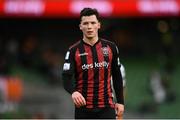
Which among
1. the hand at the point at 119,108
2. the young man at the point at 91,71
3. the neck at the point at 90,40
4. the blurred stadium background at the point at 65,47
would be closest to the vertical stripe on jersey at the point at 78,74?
the young man at the point at 91,71

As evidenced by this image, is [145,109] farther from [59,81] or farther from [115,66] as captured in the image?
[115,66]

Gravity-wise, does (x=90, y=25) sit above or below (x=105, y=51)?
above

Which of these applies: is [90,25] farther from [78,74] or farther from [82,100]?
[82,100]

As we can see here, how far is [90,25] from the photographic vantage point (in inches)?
287

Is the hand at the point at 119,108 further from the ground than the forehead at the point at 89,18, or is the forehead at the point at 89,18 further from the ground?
the forehead at the point at 89,18

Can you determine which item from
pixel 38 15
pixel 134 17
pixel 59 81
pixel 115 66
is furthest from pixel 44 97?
pixel 115 66

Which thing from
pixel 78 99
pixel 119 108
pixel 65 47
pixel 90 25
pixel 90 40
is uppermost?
pixel 65 47

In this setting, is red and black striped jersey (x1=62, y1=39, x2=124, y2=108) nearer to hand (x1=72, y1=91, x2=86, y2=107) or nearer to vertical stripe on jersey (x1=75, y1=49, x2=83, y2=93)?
vertical stripe on jersey (x1=75, y1=49, x2=83, y2=93)

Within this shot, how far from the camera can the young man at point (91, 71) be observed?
7.34 meters

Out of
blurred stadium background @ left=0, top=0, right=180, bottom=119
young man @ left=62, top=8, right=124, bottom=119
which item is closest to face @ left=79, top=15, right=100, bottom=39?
young man @ left=62, top=8, right=124, bottom=119

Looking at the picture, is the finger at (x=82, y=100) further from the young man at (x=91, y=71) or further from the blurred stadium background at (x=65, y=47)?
the blurred stadium background at (x=65, y=47)

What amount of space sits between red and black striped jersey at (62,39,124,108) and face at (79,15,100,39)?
6.8 inches

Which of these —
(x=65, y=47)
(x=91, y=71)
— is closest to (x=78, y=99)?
(x=91, y=71)

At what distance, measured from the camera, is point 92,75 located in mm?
7352
